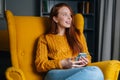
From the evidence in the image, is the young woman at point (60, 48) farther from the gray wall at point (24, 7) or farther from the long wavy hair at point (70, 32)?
the gray wall at point (24, 7)

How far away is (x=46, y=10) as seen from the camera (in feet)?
13.5

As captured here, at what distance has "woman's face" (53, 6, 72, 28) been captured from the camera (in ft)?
7.79

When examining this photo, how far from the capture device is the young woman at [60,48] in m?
2.11

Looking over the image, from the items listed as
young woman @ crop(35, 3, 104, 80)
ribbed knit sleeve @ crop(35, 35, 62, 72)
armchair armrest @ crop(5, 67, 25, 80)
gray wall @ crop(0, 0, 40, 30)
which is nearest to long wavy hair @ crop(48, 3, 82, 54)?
young woman @ crop(35, 3, 104, 80)

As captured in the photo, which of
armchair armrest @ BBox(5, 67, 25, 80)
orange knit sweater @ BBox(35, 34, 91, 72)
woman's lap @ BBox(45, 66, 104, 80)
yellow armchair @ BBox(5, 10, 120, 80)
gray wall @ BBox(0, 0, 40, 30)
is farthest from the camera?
gray wall @ BBox(0, 0, 40, 30)

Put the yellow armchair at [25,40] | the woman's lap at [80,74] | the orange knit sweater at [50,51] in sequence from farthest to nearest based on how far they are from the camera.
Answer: the yellow armchair at [25,40], the orange knit sweater at [50,51], the woman's lap at [80,74]

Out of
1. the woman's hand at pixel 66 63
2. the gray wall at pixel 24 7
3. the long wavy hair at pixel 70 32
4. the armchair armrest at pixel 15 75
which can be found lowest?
the armchair armrest at pixel 15 75

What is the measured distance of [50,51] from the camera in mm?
2316

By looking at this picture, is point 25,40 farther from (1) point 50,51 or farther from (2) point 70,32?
(2) point 70,32

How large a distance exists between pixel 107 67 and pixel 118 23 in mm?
1208

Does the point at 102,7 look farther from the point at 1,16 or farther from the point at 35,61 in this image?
the point at 1,16

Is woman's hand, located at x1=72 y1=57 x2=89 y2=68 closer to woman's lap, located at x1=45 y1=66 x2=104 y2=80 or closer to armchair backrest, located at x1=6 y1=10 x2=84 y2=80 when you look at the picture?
woman's lap, located at x1=45 y1=66 x2=104 y2=80

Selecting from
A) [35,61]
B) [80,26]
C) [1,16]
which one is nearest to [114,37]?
[80,26]

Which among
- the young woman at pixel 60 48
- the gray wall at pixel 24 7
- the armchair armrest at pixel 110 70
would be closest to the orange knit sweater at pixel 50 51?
the young woman at pixel 60 48
